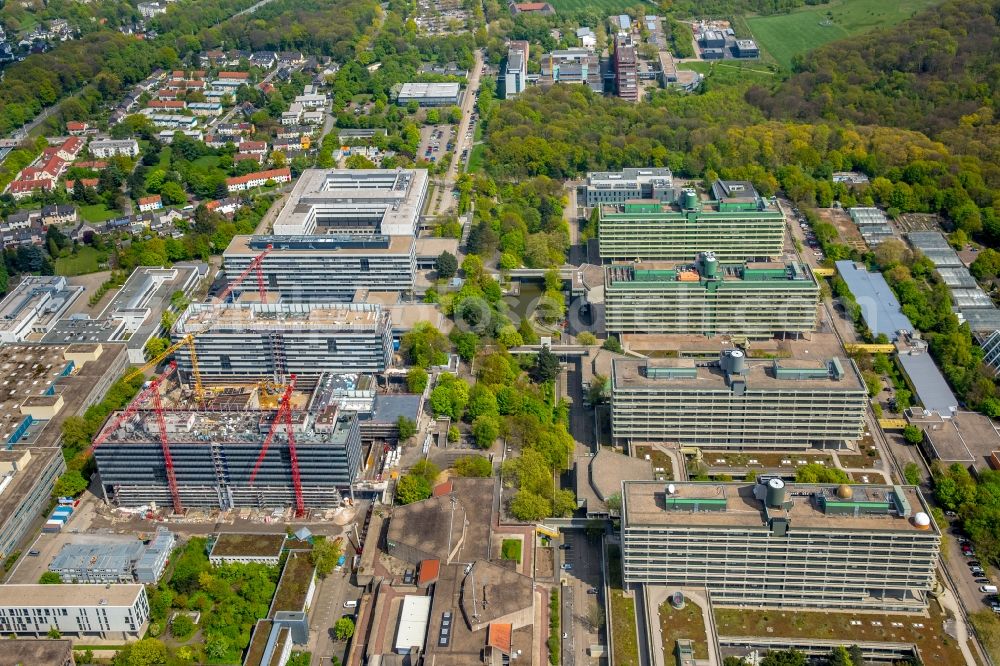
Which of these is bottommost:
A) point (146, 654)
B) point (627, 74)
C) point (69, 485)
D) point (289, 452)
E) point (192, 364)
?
point (627, 74)

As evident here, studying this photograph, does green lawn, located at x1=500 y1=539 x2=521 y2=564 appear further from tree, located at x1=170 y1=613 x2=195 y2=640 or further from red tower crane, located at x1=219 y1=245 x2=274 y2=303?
red tower crane, located at x1=219 y1=245 x2=274 y2=303

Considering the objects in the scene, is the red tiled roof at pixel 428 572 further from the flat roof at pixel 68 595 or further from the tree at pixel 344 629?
the flat roof at pixel 68 595

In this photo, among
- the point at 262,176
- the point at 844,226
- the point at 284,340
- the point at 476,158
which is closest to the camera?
the point at 284,340

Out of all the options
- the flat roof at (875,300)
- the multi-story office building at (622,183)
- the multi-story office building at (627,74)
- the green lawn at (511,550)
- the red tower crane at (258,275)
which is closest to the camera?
the green lawn at (511,550)

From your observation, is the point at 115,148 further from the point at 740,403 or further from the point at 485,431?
the point at 740,403

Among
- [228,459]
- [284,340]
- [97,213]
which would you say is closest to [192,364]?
[284,340]

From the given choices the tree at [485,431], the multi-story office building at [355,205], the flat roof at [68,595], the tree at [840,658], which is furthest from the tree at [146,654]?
the multi-story office building at [355,205]

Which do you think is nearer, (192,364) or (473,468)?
(473,468)
